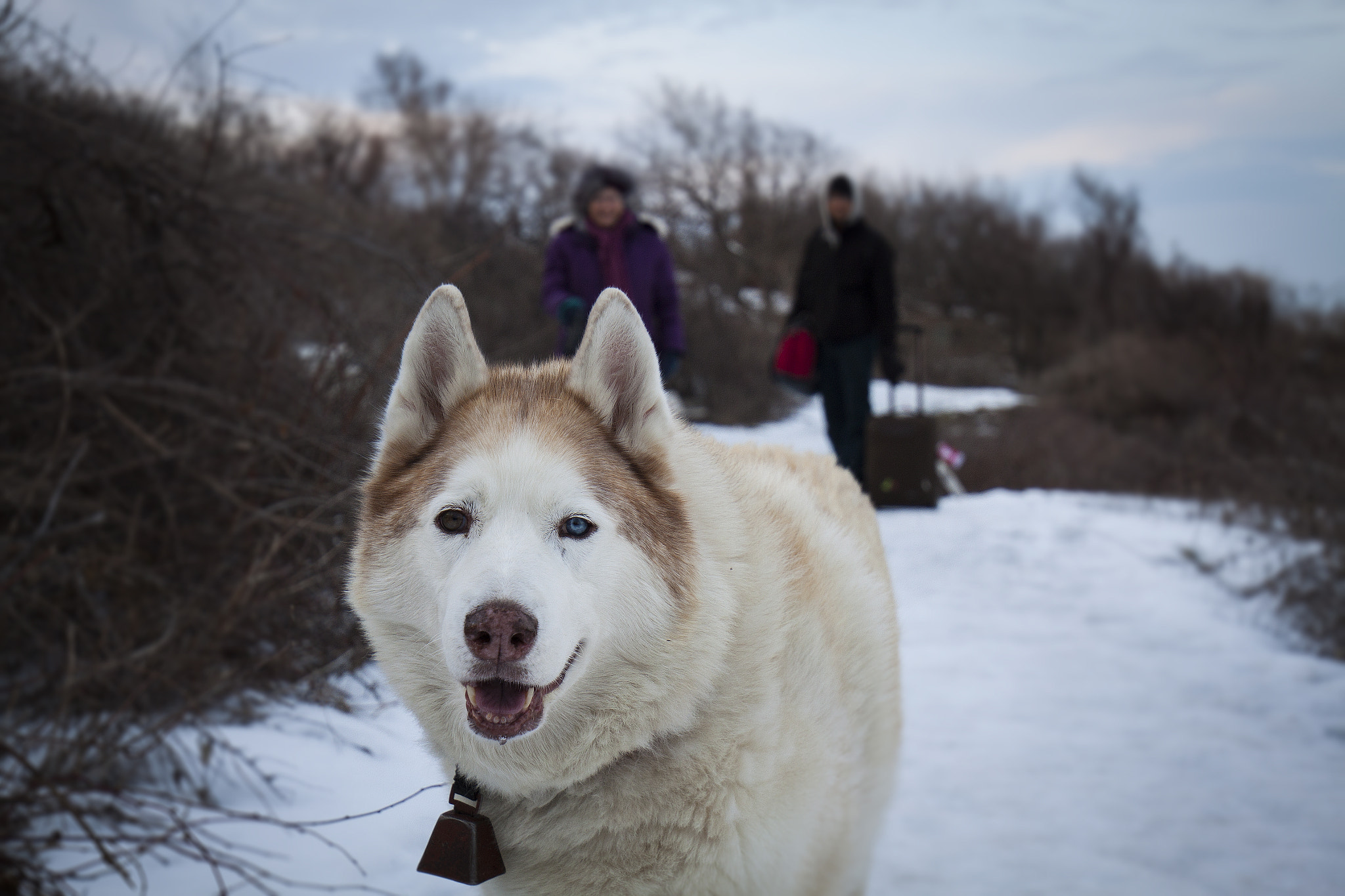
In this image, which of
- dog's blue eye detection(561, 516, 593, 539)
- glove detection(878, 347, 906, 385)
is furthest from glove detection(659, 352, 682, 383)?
dog's blue eye detection(561, 516, 593, 539)

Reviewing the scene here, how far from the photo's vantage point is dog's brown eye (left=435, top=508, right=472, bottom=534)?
160 centimetres

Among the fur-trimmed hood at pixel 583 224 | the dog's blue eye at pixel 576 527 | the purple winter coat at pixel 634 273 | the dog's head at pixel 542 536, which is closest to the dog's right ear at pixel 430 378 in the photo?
the dog's head at pixel 542 536

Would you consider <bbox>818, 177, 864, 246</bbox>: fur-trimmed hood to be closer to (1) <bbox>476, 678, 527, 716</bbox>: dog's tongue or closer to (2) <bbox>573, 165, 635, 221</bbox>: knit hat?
(2) <bbox>573, 165, 635, 221</bbox>: knit hat

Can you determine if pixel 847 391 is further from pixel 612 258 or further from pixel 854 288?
pixel 612 258

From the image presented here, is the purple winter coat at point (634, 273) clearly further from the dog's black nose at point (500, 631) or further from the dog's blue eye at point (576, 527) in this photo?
the dog's black nose at point (500, 631)

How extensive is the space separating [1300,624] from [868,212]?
1995cm

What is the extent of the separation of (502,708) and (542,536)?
316 millimetres

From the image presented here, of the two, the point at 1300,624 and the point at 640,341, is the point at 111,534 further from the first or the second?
the point at 1300,624

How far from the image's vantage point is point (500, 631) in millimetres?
1347

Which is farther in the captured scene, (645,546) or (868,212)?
(868,212)

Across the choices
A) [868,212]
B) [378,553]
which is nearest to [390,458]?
[378,553]

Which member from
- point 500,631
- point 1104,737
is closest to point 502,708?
point 500,631

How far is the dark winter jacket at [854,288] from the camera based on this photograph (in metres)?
6.64

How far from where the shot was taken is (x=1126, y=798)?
11.0 ft
